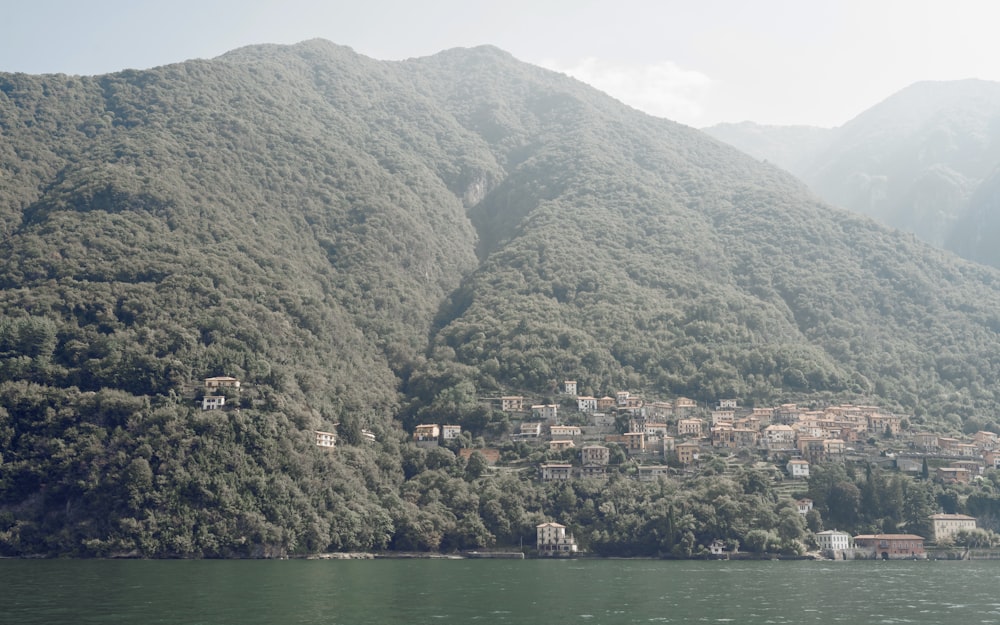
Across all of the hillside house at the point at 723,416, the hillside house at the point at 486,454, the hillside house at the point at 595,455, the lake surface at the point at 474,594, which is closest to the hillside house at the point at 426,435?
the hillside house at the point at 486,454

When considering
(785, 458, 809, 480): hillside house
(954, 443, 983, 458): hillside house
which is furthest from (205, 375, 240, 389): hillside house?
(954, 443, 983, 458): hillside house

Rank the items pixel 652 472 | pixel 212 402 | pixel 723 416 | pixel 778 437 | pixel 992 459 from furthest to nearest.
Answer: pixel 723 416, pixel 992 459, pixel 778 437, pixel 652 472, pixel 212 402

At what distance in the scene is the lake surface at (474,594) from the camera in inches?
1975

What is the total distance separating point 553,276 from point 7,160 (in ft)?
334

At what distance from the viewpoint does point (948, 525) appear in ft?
383

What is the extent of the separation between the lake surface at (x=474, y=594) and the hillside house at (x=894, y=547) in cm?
1996

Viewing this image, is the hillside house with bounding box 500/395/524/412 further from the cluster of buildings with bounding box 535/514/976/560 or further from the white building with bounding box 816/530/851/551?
the white building with bounding box 816/530/851/551

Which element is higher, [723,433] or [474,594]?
[723,433]

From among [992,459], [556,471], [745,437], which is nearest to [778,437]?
[745,437]

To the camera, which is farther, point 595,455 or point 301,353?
point 301,353

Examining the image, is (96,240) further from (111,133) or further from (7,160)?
(111,133)

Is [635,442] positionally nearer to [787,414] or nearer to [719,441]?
[719,441]

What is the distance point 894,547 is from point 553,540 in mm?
39848

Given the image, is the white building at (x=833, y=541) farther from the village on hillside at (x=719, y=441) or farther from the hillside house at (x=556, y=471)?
the hillside house at (x=556, y=471)
